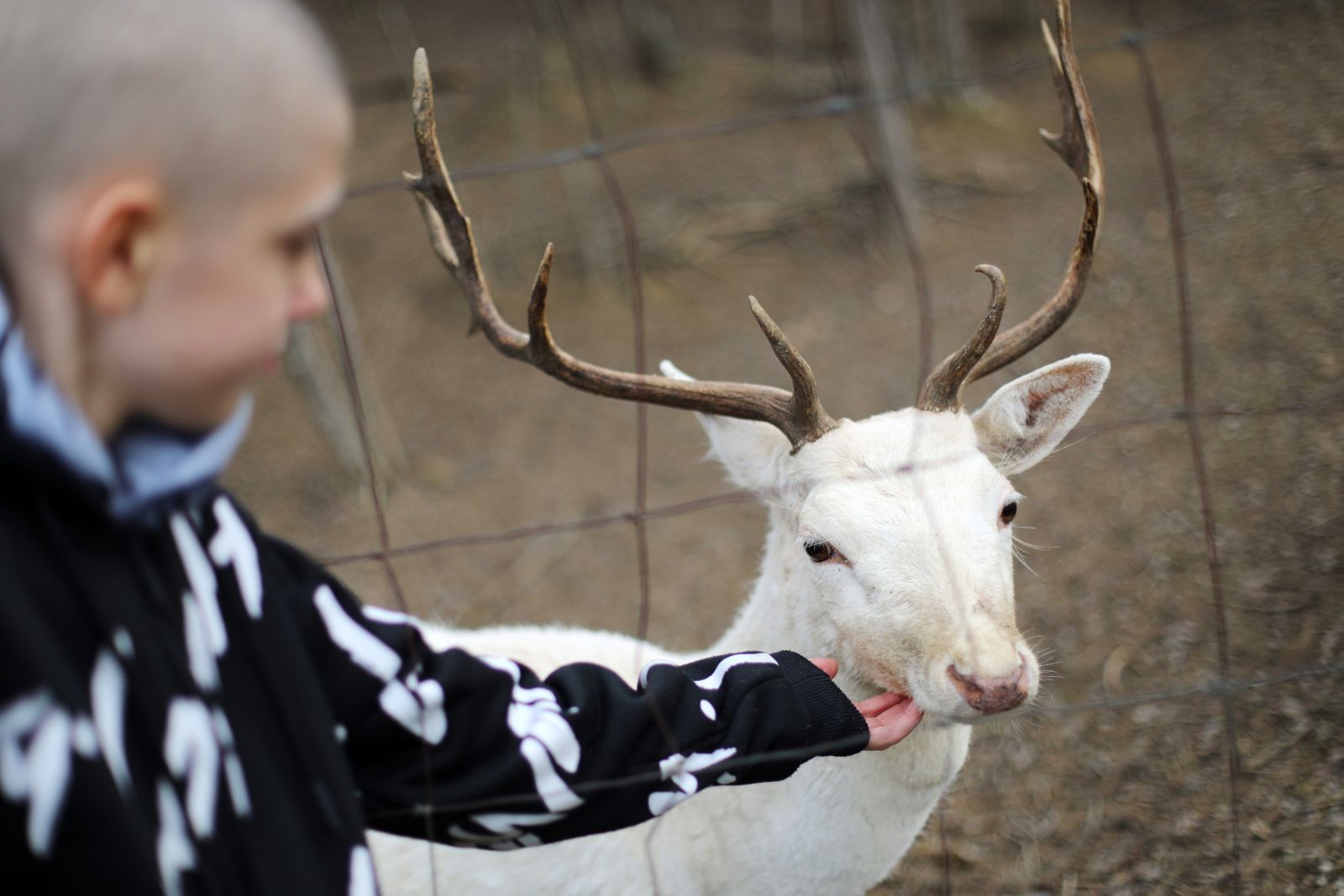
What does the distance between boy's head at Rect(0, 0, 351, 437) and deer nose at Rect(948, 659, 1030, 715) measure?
3.79 ft

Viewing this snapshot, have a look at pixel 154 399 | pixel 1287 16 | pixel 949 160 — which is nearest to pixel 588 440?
pixel 949 160

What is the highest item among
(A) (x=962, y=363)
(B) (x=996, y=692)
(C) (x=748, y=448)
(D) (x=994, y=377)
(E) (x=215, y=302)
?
(E) (x=215, y=302)

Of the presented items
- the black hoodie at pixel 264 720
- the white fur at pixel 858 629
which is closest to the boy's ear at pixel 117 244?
the black hoodie at pixel 264 720

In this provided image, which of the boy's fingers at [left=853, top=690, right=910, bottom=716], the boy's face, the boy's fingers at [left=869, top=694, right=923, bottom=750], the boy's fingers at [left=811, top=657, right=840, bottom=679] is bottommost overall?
the boy's fingers at [left=869, top=694, right=923, bottom=750]

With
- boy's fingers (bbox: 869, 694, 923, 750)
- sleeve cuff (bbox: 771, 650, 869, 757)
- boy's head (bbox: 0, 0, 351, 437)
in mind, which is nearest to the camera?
boy's head (bbox: 0, 0, 351, 437)

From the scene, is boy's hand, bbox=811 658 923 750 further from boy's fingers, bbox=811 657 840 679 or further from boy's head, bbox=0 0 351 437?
boy's head, bbox=0 0 351 437

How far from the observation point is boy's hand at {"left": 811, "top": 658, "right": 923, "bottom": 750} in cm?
166

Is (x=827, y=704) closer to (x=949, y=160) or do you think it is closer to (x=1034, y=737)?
(x=1034, y=737)

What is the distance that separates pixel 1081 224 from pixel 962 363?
375 mm

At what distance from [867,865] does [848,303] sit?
162 inches

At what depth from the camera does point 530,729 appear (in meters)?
1.33

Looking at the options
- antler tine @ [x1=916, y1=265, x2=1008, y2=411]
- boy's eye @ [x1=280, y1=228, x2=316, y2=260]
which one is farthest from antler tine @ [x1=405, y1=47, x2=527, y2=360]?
boy's eye @ [x1=280, y1=228, x2=316, y2=260]

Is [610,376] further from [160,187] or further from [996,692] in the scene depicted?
[160,187]

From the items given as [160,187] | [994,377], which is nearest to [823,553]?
[160,187]
